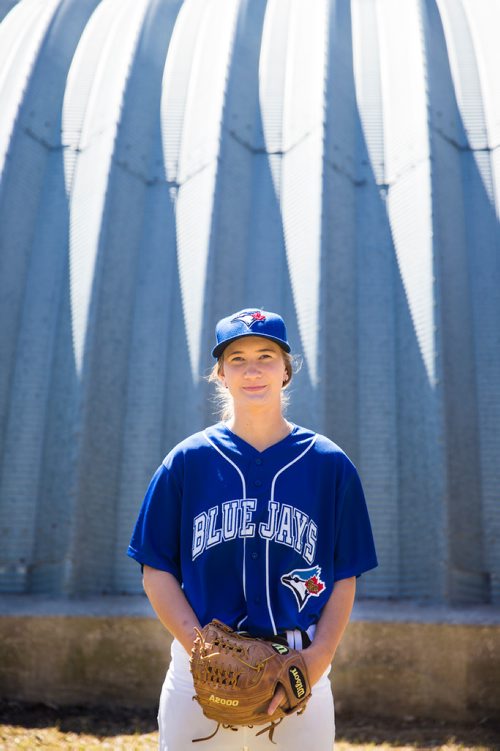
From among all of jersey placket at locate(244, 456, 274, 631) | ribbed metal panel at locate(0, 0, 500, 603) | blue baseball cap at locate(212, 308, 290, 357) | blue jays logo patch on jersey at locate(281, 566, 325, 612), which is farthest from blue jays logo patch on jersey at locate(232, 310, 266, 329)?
ribbed metal panel at locate(0, 0, 500, 603)

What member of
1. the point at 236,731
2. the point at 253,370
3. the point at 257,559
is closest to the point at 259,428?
the point at 253,370

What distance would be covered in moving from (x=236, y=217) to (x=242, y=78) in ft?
5.19

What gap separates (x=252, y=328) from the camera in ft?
7.31

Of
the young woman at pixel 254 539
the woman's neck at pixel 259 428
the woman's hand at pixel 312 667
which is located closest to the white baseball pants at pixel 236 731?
the young woman at pixel 254 539

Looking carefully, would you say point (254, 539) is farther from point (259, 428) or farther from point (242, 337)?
point (242, 337)

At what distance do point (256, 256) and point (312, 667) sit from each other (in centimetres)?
A: 498

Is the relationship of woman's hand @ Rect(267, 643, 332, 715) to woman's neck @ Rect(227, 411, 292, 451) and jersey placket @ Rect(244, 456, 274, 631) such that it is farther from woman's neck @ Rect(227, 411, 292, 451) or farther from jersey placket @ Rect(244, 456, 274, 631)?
woman's neck @ Rect(227, 411, 292, 451)

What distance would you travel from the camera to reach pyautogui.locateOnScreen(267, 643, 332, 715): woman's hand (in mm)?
1861

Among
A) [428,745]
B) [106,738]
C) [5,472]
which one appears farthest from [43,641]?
[428,745]

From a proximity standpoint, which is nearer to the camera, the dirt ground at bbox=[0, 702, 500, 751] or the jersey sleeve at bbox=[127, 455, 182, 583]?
the jersey sleeve at bbox=[127, 455, 182, 583]

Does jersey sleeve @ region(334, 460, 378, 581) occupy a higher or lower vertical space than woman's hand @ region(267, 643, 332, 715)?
higher

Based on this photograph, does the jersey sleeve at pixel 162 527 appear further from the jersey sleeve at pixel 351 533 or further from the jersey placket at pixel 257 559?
the jersey sleeve at pixel 351 533

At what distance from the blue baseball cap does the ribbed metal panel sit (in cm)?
353

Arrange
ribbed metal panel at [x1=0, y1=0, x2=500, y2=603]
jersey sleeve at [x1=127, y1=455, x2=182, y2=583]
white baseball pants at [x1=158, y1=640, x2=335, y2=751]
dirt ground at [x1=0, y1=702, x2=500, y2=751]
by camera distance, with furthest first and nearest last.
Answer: ribbed metal panel at [x1=0, y1=0, x2=500, y2=603]
dirt ground at [x1=0, y1=702, x2=500, y2=751]
jersey sleeve at [x1=127, y1=455, x2=182, y2=583]
white baseball pants at [x1=158, y1=640, x2=335, y2=751]
